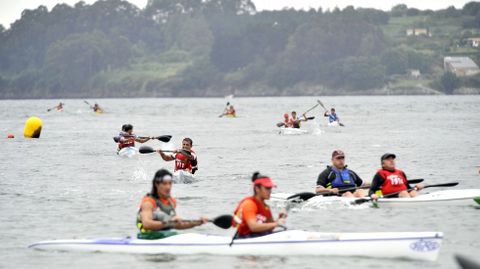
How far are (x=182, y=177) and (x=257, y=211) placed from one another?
12152mm

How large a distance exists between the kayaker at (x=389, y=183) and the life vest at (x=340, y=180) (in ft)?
2.79

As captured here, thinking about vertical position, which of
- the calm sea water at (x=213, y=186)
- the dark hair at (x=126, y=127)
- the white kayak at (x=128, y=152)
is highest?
the dark hair at (x=126, y=127)

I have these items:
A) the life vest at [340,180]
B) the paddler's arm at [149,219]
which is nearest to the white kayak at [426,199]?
the life vest at [340,180]

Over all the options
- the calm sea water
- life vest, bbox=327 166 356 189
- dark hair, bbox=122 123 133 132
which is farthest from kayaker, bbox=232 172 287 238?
dark hair, bbox=122 123 133 132

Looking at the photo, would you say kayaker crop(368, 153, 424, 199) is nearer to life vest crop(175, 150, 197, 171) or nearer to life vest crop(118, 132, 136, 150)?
life vest crop(175, 150, 197, 171)

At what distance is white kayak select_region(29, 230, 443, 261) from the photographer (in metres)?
16.2

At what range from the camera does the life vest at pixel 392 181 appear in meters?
22.0

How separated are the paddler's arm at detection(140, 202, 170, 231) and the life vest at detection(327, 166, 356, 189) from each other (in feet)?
24.1

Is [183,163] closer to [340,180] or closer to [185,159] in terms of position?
[185,159]

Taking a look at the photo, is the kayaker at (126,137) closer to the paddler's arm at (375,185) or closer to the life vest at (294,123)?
the paddler's arm at (375,185)

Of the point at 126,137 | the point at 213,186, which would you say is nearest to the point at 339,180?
the point at 213,186

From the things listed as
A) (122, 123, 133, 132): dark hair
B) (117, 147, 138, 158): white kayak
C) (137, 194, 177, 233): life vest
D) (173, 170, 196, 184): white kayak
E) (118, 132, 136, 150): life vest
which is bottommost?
(173, 170, 196, 184): white kayak

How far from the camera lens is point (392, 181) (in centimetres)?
2216

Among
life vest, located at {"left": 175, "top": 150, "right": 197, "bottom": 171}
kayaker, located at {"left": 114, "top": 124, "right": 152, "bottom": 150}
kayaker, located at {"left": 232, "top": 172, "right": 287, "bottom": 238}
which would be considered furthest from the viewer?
kayaker, located at {"left": 114, "top": 124, "right": 152, "bottom": 150}
